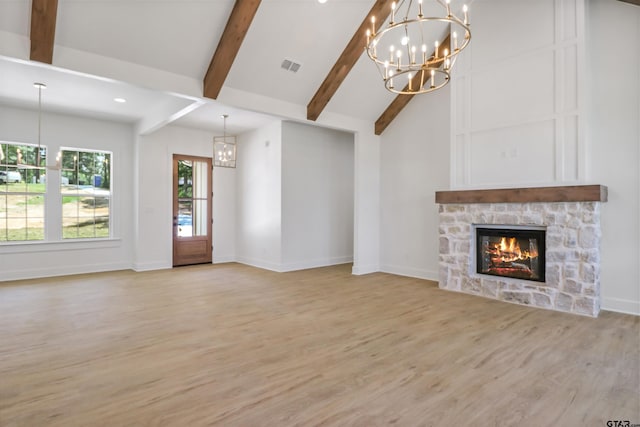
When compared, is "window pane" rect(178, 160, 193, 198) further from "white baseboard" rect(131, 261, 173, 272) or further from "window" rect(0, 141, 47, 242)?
"window" rect(0, 141, 47, 242)

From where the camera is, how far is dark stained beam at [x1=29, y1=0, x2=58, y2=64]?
11.1 ft

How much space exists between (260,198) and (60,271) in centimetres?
409

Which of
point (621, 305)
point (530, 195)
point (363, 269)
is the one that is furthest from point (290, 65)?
point (621, 305)

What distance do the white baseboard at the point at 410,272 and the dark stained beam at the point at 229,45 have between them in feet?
14.7

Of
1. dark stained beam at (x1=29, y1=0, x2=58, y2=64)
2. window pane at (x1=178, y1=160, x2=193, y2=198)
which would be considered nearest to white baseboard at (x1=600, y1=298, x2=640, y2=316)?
dark stained beam at (x1=29, y1=0, x2=58, y2=64)

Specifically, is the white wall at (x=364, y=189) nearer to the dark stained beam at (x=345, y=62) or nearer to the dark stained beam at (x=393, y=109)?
the dark stained beam at (x=393, y=109)

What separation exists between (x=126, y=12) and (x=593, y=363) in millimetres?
5598

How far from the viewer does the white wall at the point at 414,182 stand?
6.21 metres

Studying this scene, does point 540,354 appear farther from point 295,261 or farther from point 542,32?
point 295,261

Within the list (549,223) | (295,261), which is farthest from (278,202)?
(549,223)

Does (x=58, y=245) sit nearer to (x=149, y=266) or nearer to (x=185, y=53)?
(x=149, y=266)

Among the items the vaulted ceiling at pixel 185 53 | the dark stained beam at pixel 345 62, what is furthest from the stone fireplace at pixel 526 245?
the vaulted ceiling at pixel 185 53

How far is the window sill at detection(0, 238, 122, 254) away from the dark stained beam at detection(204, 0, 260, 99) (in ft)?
14.5

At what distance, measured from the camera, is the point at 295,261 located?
7273 mm
